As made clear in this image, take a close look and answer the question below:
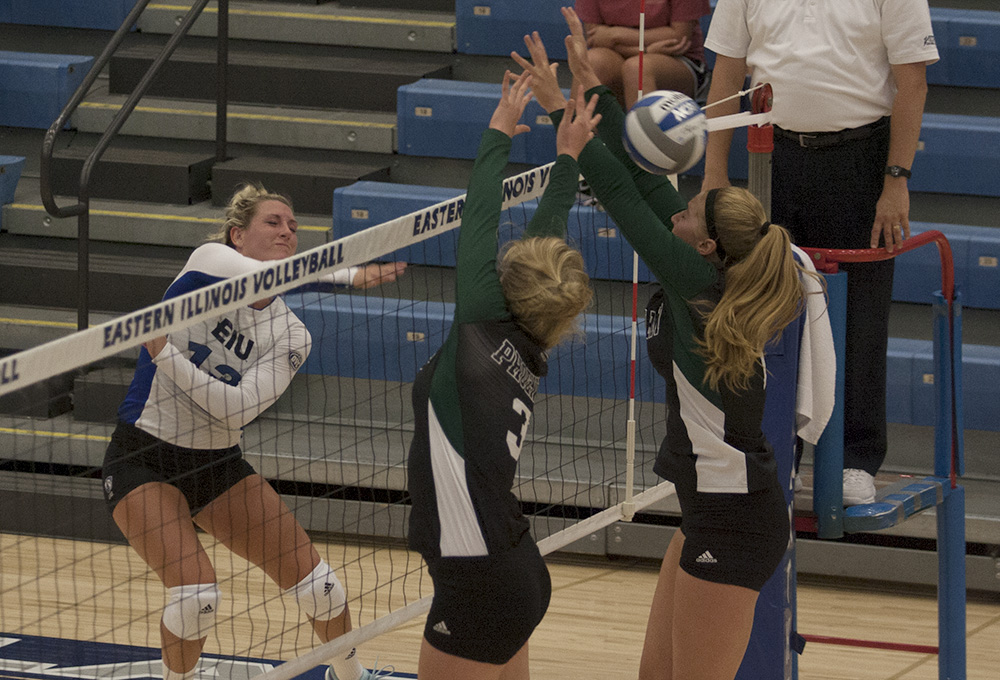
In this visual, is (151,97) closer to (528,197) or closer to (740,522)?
(528,197)

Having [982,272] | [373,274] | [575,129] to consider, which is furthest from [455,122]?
[575,129]

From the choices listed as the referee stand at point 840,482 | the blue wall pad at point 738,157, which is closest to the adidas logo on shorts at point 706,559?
the referee stand at point 840,482

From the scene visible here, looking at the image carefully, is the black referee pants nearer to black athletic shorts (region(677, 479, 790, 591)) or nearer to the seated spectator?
black athletic shorts (region(677, 479, 790, 591))

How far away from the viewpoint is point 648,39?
5.99 metres

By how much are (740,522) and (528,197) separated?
1.19 m

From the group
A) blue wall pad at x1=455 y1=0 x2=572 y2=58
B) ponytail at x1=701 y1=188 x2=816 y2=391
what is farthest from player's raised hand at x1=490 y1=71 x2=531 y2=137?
blue wall pad at x1=455 y1=0 x2=572 y2=58

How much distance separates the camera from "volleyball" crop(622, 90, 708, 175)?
3086mm

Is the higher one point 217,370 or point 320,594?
point 217,370

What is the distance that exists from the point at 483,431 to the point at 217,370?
1.27 meters

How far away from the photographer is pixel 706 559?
10.3 feet

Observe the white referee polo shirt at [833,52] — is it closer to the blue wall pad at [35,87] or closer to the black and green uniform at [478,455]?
the black and green uniform at [478,455]

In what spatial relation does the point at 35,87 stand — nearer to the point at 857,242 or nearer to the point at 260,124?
the point at 260,124

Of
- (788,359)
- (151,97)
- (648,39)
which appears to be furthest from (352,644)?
(151,97)

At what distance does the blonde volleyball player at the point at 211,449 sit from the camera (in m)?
3.65
